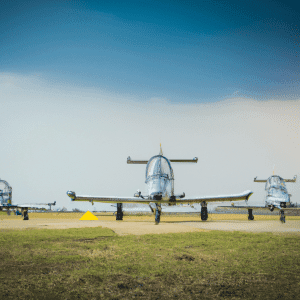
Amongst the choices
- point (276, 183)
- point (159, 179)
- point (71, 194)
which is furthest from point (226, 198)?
point (276, 183)

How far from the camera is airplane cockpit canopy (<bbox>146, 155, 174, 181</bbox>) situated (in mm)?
23859

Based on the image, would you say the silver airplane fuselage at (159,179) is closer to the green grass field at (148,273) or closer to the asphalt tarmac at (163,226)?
the asphalt tarmac at (163,226)

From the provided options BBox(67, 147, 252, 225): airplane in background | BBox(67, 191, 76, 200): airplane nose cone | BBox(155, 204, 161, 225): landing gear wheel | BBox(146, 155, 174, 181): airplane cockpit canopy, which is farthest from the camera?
BBox(67, 191, 76, 200): airplane nose cone

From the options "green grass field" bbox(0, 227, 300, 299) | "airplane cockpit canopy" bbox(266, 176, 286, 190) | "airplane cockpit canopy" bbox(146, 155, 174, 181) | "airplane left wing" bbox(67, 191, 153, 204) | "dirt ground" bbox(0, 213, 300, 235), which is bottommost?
"dirt ground" bbox(0, 213, 300, 235)

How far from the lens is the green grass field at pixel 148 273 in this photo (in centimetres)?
420

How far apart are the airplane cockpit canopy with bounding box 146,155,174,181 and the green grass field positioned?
1533cm

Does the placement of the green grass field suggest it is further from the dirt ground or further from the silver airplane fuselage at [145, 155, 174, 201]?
the silver airplane fuselage at [145, 155, 174, 201]

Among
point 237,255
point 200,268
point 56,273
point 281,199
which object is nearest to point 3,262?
point 56,273

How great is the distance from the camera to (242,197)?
23688mm

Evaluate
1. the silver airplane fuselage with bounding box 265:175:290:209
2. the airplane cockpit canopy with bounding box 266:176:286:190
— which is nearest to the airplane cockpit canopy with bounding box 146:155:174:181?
the silver airplane fuselage with bounding box 265:175:290:209

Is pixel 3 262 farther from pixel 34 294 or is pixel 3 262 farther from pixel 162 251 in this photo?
pixel 162 251

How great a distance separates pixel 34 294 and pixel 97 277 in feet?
4.43

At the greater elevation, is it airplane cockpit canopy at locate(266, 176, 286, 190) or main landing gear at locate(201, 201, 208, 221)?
airplane cockpit canopy at locate(266, 176, 286, 190)

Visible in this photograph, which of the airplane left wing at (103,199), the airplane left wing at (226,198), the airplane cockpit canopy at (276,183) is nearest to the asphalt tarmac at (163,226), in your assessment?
the airplane left wing at (226,198)
